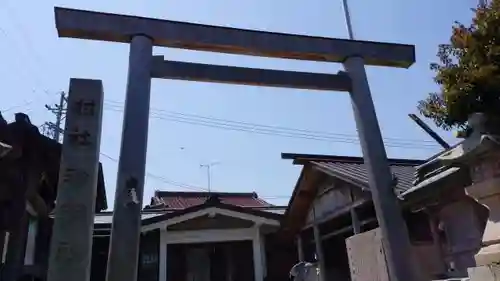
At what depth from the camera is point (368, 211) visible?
1081cm

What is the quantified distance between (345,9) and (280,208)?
1411 centimetres

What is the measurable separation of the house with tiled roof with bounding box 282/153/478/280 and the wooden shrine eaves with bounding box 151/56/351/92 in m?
1.80

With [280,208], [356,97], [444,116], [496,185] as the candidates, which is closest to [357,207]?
[356,97]

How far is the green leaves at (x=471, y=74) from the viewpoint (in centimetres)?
416

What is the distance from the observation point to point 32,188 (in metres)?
9.00

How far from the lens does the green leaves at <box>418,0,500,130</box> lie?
4.16 m

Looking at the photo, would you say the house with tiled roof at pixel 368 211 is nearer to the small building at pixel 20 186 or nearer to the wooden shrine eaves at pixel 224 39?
the wooden shrine eaves at pixel 224 39

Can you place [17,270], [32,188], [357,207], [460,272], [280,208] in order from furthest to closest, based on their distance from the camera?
[280,208]
[357,207]
[32,188]
[17,270]
[460,272]

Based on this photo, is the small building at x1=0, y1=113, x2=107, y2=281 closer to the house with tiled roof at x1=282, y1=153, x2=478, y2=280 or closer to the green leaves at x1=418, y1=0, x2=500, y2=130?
the house with tiled roof at x1=282, y1=153, x2=478, y2=280

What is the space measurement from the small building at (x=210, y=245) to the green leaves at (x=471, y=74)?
409 inches

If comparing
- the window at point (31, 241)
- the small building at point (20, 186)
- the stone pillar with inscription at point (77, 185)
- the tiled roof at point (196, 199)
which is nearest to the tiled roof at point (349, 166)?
the small building at point (20, 186)

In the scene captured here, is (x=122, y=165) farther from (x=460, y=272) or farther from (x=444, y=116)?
(x=460, y=272)

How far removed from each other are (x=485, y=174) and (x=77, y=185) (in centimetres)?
421

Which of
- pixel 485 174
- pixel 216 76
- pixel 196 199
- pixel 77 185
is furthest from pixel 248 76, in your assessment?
pixel 196 199
